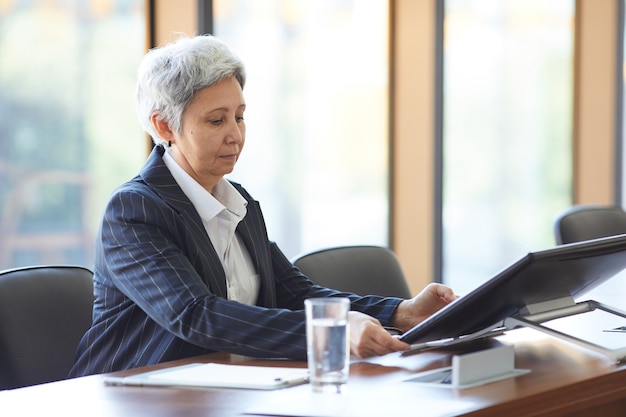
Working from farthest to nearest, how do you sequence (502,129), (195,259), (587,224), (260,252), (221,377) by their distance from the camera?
1. (502,129)
2. (587,224)
3. (260,252)
4. (195,259)
5. (221,377)

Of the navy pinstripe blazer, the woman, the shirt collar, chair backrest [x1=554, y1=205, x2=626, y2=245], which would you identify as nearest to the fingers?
the woman

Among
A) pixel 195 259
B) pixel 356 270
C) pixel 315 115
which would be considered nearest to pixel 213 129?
pixel 195 259

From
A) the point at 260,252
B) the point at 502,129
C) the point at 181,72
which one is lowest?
the point at 260,252

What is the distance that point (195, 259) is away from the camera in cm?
215

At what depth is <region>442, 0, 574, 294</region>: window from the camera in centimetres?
584

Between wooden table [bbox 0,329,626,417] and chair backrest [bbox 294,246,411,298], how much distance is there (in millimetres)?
881

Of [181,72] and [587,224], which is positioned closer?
[181,72]

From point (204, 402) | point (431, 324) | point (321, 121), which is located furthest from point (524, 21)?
point (204, 402)

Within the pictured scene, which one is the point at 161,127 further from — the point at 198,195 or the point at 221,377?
the point at 221,377

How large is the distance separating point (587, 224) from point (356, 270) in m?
1.54

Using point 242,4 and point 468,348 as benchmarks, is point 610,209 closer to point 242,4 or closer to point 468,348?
point 242,4

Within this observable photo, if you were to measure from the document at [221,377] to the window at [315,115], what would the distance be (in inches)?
121

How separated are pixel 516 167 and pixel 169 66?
4.22 metres

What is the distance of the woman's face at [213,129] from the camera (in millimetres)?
2275
